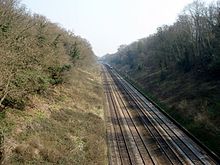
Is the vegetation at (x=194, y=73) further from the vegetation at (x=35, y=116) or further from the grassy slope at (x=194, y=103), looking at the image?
the vegetation at (x=35, y=116)

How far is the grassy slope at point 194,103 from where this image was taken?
112ft

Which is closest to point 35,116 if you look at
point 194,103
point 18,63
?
point 18,63

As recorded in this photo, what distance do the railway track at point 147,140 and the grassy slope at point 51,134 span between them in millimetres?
1599

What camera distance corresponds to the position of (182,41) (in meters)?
73.8

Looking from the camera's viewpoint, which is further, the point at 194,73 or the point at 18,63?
the point at 194,73

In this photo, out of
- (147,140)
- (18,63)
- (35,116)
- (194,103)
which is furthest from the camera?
(194,103)

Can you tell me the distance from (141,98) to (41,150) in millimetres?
40150

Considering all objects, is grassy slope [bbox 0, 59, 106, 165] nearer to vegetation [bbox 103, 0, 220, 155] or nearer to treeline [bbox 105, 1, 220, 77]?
vegetation [bbox 103, 0, 220, 155]

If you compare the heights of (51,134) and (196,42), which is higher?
(196,42)

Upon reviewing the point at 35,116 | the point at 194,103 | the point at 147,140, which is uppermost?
the point at 35,116

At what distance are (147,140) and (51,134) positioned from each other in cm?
1022

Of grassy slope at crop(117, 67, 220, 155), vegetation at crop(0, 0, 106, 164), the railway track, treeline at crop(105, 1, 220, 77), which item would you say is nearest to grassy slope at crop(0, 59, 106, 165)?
vegetation at crop(0, 0, 106, 164)

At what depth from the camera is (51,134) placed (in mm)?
26750

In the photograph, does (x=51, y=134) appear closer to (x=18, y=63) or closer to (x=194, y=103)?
(x=18, y=63)
